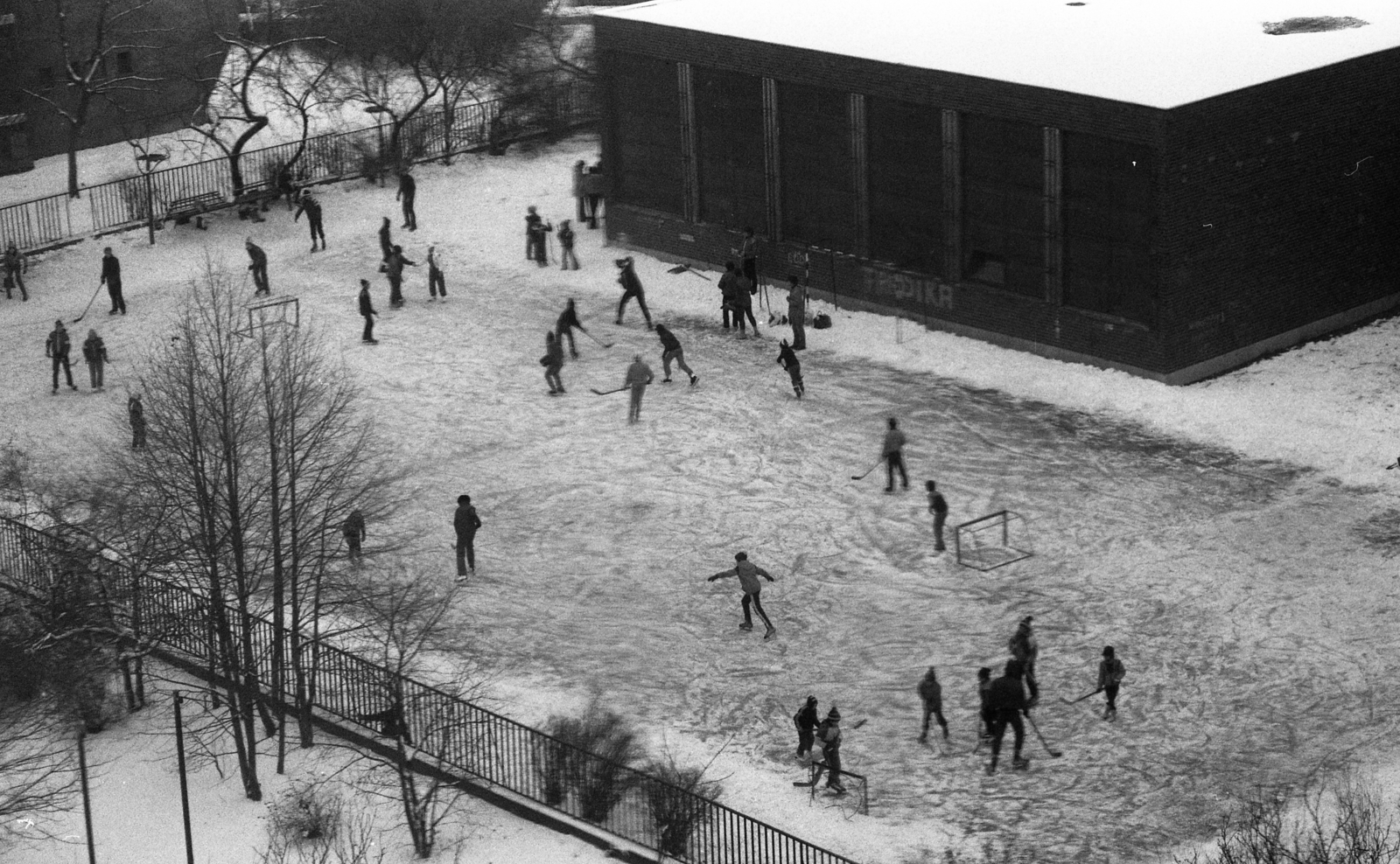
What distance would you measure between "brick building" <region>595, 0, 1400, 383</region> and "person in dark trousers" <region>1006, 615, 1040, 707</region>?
1031 centimetres

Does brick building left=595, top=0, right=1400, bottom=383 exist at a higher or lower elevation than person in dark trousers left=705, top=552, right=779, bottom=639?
higher

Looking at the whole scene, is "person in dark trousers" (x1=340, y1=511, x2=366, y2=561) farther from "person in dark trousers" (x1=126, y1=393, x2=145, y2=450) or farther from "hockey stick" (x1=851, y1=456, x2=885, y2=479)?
"hockey stick" (x1=851, y1=456, x2=885, y2=479)

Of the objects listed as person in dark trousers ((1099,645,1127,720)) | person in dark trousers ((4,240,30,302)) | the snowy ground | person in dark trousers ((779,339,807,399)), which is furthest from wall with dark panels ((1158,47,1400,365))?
person in dark trousers ((4,240,30,302))

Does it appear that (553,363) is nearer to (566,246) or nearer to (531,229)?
(566,246)

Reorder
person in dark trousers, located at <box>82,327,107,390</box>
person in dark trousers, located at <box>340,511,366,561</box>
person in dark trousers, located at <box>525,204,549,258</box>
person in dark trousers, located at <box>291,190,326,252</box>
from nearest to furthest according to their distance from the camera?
person in dark trousers, located at <box>340,511,366,561</box> < person in dark trousers, located at <box>82,327,107,390</box> < person in dark trousers, located at <box>525,204,549,258</box> < person in dark trousers, located at <box>291,190,326,252</box>

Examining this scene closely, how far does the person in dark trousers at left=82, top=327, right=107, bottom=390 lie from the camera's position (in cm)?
3731

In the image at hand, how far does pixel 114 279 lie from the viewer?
41125mm

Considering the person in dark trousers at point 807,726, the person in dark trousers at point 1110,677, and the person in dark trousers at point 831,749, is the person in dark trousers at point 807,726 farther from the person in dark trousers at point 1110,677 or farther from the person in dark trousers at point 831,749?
the person in dark trousers at point 1110,677

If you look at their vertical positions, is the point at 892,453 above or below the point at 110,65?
below

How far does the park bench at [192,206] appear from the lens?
46.7m

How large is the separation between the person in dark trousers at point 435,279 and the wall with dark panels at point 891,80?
18.1ft

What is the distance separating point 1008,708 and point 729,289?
1568 centimetres

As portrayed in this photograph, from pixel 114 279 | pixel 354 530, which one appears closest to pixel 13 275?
pixel 114 279

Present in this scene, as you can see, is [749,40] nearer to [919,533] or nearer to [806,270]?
[806,270]
